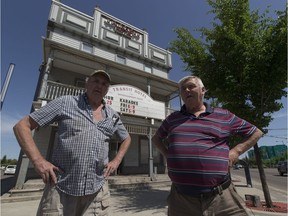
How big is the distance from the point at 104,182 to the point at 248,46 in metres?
5.64

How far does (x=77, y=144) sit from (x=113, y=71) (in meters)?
10.4

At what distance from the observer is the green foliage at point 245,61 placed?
537cm

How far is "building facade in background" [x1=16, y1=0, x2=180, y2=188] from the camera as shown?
9.62 m

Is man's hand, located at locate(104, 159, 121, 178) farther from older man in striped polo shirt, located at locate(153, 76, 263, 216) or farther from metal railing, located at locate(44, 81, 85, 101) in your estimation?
metal railing, located at locate(44, 81, 85, 101)

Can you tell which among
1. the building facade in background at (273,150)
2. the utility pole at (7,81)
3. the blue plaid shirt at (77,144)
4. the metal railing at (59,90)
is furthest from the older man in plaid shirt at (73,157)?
the building facade in background at (273,150)

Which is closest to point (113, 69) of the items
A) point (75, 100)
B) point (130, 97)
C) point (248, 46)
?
point (130, 97)

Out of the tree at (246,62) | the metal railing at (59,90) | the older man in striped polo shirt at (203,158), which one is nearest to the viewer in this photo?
the older man in striped polo shirt at (203,158)

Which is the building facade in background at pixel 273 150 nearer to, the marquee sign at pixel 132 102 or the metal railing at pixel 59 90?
the marquee sign at pixel 132 102

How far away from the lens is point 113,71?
37.9ft

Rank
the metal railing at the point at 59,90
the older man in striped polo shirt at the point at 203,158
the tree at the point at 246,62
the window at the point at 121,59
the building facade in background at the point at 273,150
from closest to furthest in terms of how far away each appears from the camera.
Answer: the older man in striped polo shirt at the point at 203,158 < the tree at the point at 246,62 < the metal railing at the point at 59,90 < the window at the point at 121,59 < the building facade in background at the point at 273,150

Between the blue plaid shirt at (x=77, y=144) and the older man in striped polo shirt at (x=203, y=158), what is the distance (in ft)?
2.49

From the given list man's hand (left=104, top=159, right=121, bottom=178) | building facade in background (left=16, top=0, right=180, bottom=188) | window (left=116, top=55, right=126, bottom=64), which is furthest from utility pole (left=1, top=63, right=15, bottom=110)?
window (left=116, top=55, right=126, bottom=64)

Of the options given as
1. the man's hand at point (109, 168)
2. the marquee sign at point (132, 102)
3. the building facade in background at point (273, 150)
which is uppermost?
the building facade in background at point (273, 150)

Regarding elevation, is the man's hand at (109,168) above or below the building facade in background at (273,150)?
below
